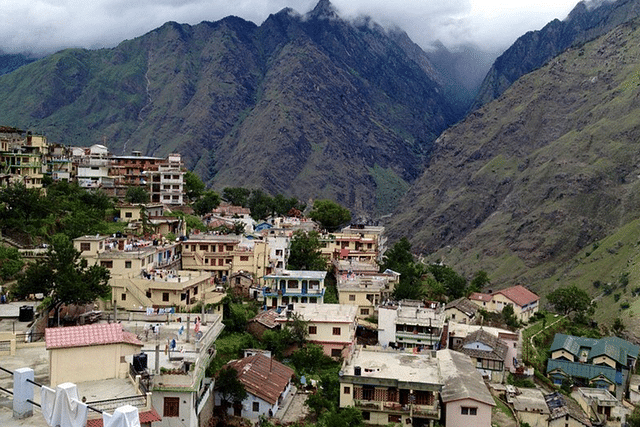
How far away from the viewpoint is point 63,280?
132 ft

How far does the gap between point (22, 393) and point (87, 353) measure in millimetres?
8558

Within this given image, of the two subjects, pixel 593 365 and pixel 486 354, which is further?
pixel 593 365

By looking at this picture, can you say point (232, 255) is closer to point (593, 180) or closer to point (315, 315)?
point (315, 315)

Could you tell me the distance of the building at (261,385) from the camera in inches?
1441

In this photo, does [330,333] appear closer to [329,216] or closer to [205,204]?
[329,216]

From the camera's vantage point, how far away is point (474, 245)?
198 metres

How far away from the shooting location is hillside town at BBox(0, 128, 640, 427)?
2500 centimetres

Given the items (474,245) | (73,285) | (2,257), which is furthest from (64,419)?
(474,245)

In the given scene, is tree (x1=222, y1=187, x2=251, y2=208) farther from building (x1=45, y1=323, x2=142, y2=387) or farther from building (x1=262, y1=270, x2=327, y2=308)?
building (x1=45, y1=323, x2=142, y2=387)

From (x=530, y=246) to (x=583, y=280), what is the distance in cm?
3431

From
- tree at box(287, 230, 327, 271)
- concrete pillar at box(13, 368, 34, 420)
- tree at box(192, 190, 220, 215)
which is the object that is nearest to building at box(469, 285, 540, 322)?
tree at box(287, 230, 327, 271)

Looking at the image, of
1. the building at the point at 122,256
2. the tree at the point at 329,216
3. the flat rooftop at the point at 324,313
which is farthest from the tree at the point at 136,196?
the flat rooftop at the point at 324,313

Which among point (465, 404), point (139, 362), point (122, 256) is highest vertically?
point (122, 256)

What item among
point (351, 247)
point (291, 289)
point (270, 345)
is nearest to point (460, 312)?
point (351, 247)
